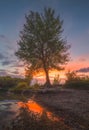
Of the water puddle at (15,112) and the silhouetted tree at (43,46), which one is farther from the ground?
the silhouetted tree at (43,46)

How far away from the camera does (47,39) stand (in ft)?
94.8

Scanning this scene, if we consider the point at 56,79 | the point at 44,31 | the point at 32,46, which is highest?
the point at 44,31

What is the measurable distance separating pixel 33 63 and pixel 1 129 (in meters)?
22.7

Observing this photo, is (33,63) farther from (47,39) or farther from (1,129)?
(1,129)

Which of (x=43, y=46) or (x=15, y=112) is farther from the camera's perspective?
(x=43, y=46)

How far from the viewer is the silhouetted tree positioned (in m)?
28.8

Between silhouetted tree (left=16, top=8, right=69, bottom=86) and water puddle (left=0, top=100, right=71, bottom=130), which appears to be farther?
silhouetted tree (left=16, top=8, right=69, bottom=86)

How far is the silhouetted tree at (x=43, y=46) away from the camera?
28766 mm

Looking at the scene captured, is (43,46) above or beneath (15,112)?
above

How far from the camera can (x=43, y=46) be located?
29359 millimetres

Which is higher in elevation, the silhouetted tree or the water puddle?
the silhouetted tree

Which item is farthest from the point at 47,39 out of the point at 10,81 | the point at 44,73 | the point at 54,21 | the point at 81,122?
the point at 81,122

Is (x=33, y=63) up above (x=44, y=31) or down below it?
below

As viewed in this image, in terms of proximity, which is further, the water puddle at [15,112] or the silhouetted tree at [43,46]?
the silhouetted tree at [43,46]
